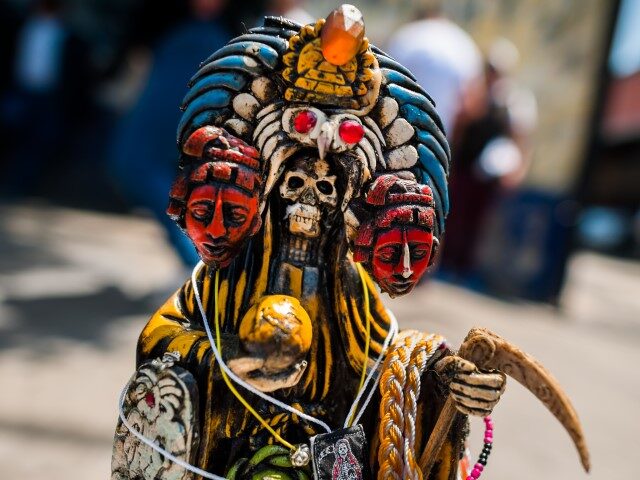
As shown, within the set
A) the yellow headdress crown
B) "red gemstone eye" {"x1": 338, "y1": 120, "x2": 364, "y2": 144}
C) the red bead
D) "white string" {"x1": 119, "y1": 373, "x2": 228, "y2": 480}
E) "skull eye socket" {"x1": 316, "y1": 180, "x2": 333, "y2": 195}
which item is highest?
the yellow headdress crown

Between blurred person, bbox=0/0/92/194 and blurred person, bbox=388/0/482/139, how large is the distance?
109 inches

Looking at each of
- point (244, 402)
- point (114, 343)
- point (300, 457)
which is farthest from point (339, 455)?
point (114, 343)

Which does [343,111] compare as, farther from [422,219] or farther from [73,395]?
[73,395]

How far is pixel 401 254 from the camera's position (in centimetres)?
120

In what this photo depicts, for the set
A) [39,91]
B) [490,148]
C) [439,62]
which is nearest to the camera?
[439,62]

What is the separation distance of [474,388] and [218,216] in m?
0.47

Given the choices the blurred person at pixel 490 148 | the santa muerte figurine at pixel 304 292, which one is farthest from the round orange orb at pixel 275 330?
the blurred person at pixel 490 148

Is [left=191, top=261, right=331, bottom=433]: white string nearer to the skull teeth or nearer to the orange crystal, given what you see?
the skull teeth

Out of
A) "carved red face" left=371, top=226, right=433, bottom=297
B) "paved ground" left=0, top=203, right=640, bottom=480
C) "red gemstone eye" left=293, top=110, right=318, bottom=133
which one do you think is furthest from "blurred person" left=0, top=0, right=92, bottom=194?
"carved red face" left=371, top=226, right=433, bottom=297

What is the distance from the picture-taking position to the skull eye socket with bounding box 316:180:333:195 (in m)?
1.30

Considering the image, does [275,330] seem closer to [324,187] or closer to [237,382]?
[237,382]

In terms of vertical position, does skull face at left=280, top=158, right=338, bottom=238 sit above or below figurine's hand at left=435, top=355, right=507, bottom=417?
above

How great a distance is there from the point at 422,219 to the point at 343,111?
0.22m

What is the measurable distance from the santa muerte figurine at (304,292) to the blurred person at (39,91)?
466 centimetres
